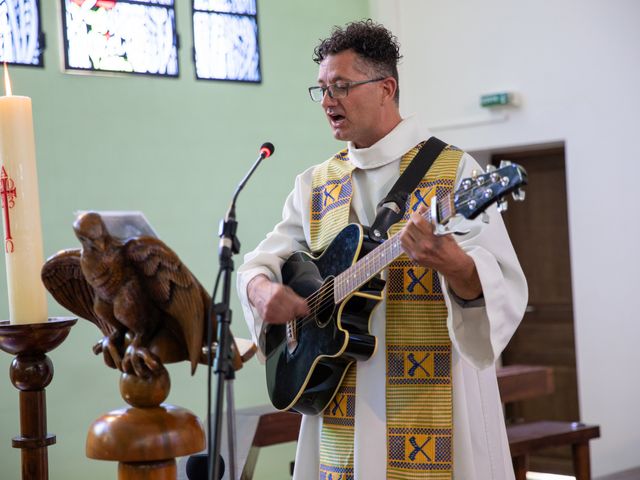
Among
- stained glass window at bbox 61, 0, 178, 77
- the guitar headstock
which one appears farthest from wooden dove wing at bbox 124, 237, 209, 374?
stained glass window at bbox 61, 0, 178, 77

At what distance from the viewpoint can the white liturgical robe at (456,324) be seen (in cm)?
224

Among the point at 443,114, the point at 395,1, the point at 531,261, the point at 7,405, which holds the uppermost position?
the point at 395,1

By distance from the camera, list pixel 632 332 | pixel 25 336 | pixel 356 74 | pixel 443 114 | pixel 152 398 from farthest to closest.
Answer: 1. pixel 443 114
2. pixel 632 332
3. pixel 356 74
4. pixel 25 336
5. pixel 152 398

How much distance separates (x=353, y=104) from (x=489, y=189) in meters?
0.89

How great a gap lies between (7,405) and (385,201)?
4276 mm

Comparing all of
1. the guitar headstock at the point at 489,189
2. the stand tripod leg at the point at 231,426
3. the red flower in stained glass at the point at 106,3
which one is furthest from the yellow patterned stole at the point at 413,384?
the red flower in stained glass at the point at 106,3

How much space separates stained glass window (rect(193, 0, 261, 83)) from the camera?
7148 mm

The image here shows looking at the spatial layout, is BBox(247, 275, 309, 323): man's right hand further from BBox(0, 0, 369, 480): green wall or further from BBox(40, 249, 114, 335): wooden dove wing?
BBox(0, 0, 369, 480): green wall

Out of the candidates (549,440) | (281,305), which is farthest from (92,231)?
(549,440)

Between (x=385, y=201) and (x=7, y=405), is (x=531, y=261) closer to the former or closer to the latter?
(x=7, y=405)

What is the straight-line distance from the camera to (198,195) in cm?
696

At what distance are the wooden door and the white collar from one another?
17.0ft

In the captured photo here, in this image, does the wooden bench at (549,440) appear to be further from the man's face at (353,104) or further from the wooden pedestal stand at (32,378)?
the wooden pedestal stand at (32,378)

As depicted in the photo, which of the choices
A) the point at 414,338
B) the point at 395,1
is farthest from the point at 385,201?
the point at 395,1
